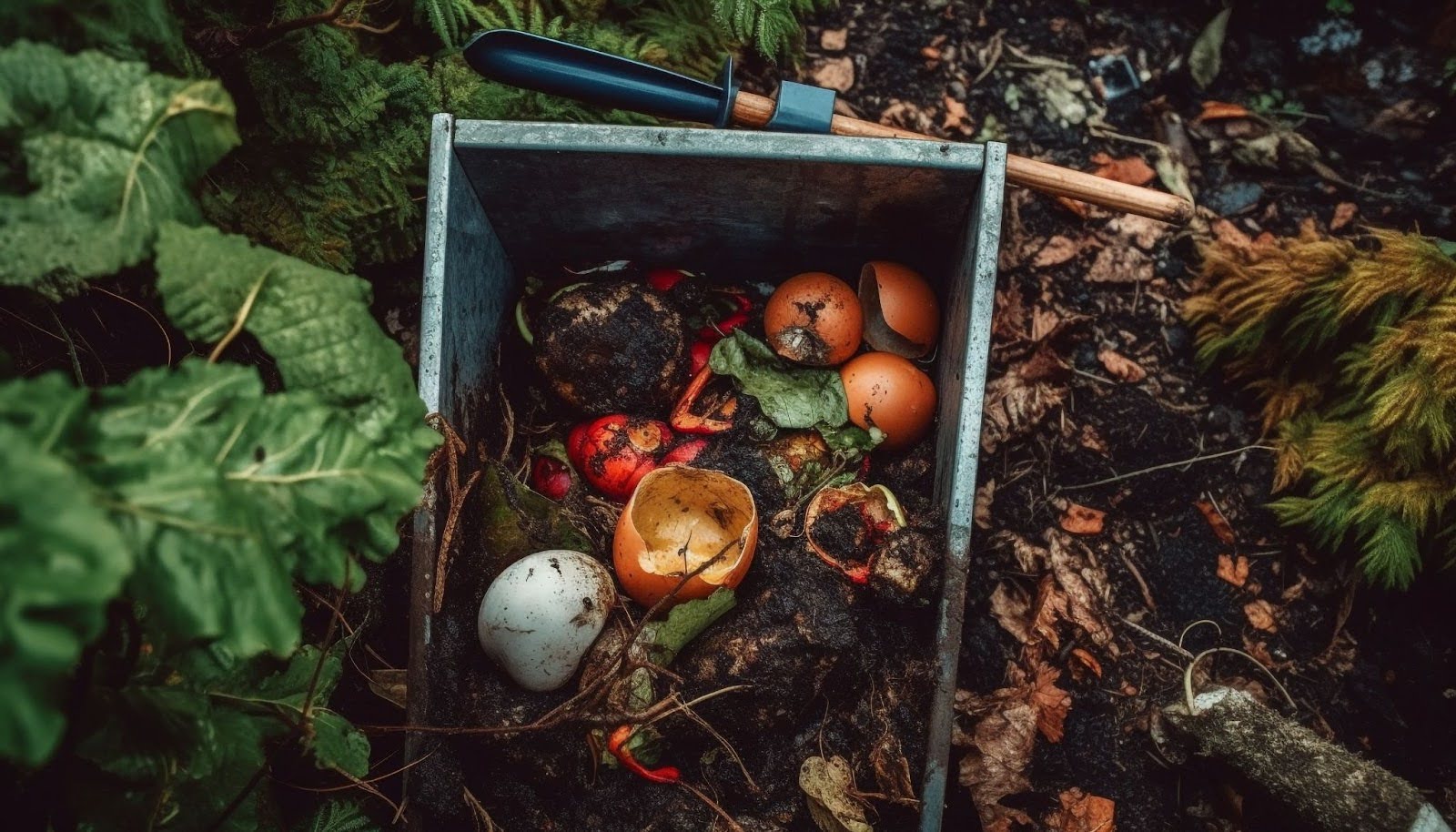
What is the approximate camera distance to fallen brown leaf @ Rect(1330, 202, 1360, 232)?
9.13 ft

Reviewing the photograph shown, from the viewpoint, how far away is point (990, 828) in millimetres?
2217

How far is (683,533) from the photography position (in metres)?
2.04

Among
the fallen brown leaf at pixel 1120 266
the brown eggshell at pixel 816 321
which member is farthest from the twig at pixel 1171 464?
the brown eggshell at pixel 816 321

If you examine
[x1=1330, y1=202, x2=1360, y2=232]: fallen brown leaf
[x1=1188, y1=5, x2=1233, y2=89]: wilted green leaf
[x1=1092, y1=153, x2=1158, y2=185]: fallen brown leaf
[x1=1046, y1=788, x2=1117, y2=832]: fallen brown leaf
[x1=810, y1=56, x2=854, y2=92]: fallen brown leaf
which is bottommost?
[x1=1046, y1=788, x2=1117, y2=832]: fallen brown leaf

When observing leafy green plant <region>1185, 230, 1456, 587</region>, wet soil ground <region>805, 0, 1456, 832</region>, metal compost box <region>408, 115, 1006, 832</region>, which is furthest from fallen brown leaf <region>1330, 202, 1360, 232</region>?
metal compost box <region>408, 115, 1006, 832</region>

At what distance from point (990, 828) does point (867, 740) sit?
0.69 meters

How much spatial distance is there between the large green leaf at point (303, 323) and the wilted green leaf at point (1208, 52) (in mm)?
2896

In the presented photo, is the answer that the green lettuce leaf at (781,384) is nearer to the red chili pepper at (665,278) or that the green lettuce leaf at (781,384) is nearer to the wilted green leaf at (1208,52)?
the red chili pepper at (665,278)

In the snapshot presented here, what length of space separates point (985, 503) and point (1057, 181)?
37.5 inches

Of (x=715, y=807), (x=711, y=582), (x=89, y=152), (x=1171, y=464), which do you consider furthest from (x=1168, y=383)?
(x=89, y=152)

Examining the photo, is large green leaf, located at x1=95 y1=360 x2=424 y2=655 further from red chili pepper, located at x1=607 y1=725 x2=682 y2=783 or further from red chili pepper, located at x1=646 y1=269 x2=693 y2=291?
red chili pepper, located at x1=646 y1=269 x2=693 y2=291

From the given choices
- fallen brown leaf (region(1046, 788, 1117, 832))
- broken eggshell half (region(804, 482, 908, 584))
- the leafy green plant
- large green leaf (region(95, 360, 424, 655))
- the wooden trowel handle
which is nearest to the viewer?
large green leaf (region(95, 360, 424, 655))

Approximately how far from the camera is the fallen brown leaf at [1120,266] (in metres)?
2.75

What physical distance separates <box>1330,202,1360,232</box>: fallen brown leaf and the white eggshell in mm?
2655
